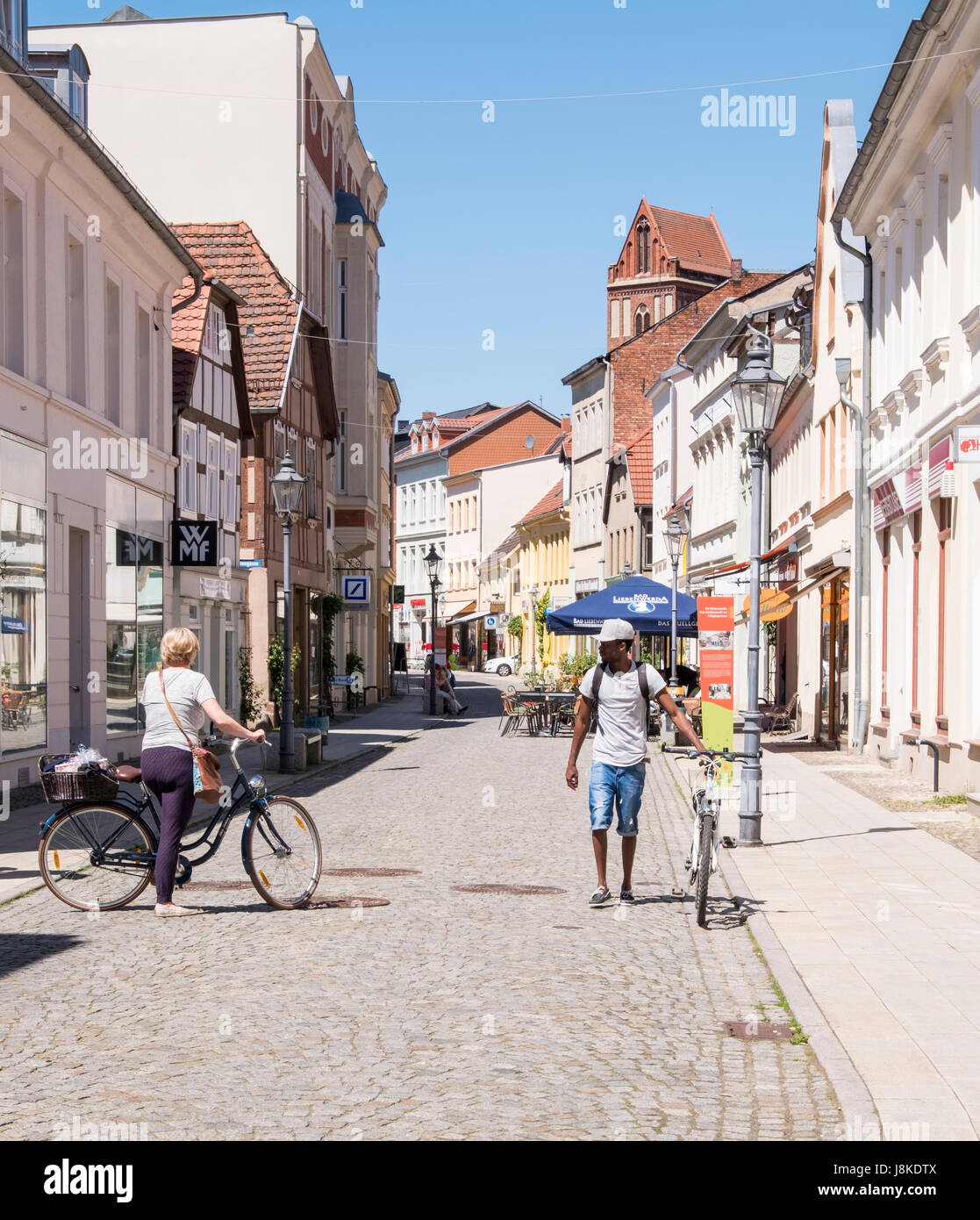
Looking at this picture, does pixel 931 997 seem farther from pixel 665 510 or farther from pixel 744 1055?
pixel 665 510

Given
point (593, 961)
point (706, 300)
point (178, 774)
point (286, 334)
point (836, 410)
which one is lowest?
point (593, 961)

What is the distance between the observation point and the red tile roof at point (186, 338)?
27.0m

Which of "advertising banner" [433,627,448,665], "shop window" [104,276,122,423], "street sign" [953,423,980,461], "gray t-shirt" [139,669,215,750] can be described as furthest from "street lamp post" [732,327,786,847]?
"advertising banner" [433,627,448,665]

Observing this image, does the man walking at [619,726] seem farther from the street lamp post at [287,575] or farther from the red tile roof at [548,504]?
the red tile roof at [548,504]

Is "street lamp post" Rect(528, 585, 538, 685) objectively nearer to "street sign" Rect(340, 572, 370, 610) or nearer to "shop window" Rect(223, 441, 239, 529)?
"street sign" Rect(340, 572, 370, 610)

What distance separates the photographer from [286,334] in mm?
35562

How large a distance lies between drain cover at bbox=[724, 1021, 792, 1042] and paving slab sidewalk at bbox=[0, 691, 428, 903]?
544cm

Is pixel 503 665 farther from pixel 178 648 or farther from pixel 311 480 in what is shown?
pixel 178 648

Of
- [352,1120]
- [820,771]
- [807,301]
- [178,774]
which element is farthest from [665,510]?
[352,1120]

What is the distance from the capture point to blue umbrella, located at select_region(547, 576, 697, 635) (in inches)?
1204

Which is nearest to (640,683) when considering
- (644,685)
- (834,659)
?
(644,685)

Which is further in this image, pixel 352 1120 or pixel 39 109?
pixel 39 109

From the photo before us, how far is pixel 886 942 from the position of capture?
912 cm

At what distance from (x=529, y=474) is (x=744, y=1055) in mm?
93253
